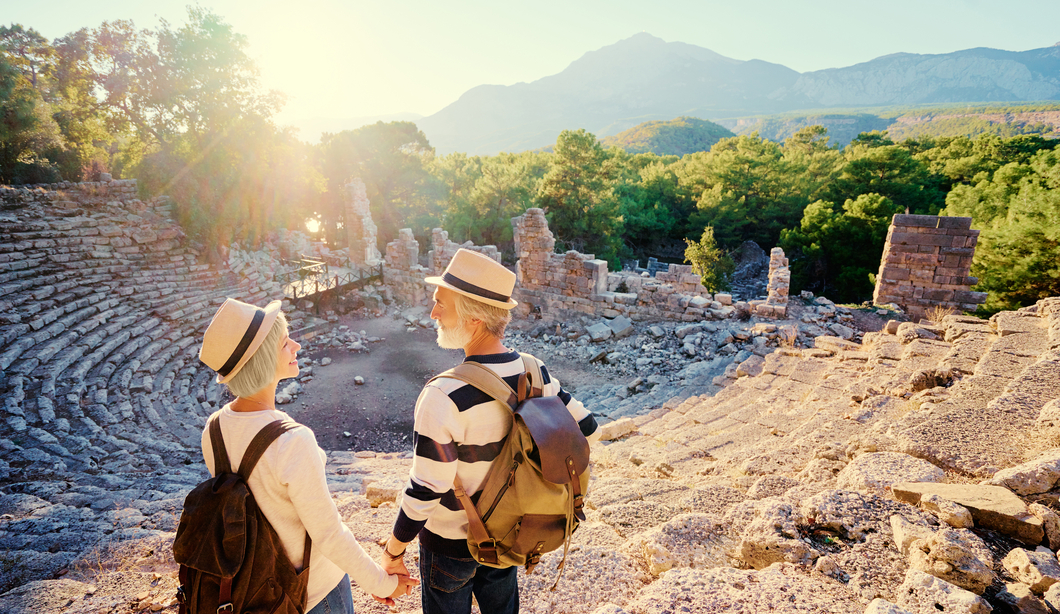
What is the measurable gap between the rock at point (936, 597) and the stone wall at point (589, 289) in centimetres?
866

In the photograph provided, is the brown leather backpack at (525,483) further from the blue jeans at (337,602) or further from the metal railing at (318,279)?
the metal railing at (318,279)

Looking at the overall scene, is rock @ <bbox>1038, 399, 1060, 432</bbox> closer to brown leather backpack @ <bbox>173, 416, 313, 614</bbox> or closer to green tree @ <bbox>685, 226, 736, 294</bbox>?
brown leather backpack @ <bbox>173, 416, 313, 614</bbox>

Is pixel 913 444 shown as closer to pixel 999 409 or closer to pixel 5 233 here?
pixel 999 409

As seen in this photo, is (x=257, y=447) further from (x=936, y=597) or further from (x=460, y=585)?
(x=936, y=597)

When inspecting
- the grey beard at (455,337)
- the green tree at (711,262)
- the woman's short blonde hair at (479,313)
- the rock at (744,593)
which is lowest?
the green tree at (711,262)

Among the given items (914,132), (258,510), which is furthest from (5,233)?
(914,132)

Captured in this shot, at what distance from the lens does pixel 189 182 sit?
48.4 ft

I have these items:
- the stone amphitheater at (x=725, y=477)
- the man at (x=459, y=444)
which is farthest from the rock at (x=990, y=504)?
the man at (x=459, y=444)

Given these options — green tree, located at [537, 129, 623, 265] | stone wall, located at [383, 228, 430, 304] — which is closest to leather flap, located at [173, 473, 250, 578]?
stone wall, located at [383, 228, 430, 304]

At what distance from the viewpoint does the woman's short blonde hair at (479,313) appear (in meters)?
2.01

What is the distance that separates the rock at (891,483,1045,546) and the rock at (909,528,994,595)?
47cm

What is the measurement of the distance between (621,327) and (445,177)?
63.0 ft

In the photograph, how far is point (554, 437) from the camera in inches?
67.6

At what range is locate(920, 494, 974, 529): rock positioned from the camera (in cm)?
250
